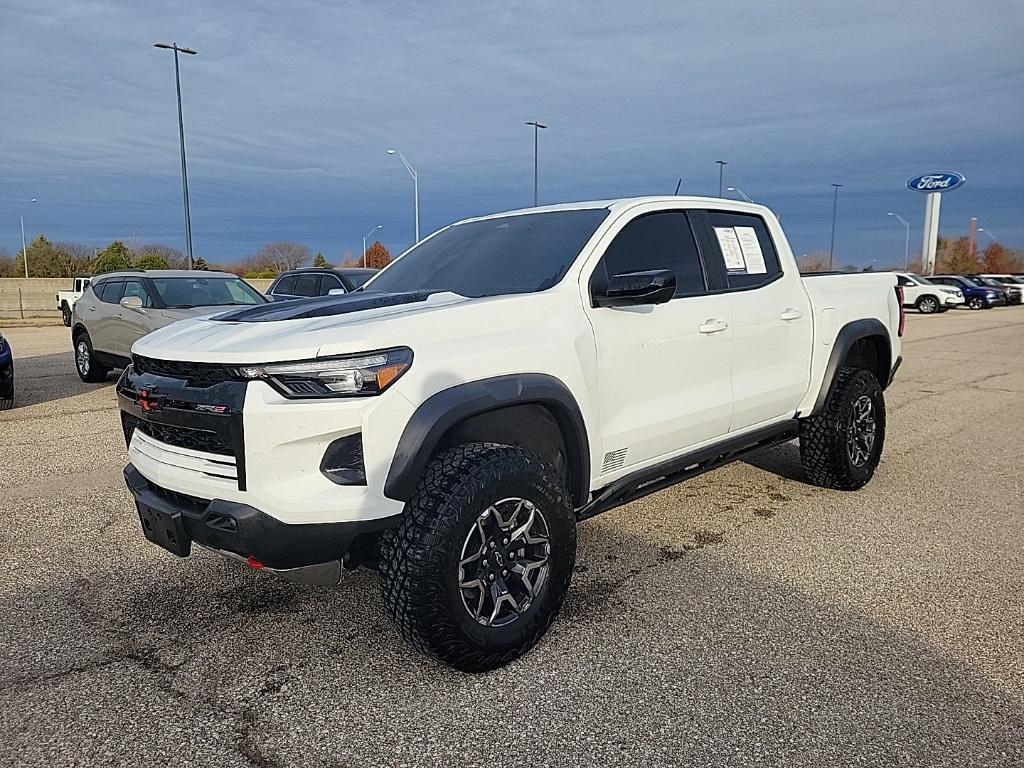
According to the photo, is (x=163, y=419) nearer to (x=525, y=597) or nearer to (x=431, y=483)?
(x=431, y=483)

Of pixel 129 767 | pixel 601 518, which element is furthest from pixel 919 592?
pixel 129 767

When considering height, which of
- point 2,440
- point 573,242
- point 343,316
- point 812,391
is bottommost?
point 2,440

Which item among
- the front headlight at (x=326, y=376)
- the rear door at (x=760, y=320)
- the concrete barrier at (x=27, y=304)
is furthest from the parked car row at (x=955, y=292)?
the front headlight at (x=326, y=376)

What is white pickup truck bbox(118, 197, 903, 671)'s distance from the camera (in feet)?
9.18

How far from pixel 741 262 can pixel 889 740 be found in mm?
2724

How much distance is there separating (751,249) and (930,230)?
58.7 m

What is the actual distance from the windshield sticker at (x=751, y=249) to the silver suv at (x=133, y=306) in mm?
7277

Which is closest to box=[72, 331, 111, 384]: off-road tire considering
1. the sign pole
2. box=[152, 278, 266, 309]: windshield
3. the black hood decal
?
box=[152, 278, 266, 309]: windshield

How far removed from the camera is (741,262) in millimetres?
4656

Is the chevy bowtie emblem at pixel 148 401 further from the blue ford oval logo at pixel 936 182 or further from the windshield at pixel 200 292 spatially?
the blue ford oval logo at pixel 936 182

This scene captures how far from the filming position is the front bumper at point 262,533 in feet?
9.09

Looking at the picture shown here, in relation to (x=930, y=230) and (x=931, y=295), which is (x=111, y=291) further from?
(x=930, y=230)

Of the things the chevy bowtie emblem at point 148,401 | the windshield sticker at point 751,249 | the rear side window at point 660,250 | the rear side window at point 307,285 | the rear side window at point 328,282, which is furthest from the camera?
the rear side window at point 307,285

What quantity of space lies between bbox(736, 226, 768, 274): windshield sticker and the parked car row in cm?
2717
